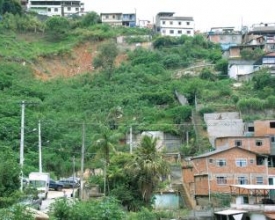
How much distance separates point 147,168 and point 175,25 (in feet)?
181

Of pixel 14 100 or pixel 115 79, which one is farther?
pixel 115 79

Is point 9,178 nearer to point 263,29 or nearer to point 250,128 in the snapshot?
point 250,128

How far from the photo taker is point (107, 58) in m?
68.0

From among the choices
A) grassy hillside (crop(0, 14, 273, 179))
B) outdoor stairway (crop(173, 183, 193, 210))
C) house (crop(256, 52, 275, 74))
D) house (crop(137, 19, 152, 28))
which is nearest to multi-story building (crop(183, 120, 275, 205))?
outdoor stairway (crop(173, 183, 193, 210))

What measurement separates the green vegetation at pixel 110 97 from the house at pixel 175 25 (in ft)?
15.3

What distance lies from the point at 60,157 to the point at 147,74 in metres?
18.2

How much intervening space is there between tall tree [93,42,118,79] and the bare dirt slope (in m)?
3.71

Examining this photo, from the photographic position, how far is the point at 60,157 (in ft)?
168

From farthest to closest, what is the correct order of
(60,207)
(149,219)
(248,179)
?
(248,179) → (149,219) → (60,207)

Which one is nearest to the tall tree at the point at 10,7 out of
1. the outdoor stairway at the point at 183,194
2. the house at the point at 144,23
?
the house at the point at 144,23

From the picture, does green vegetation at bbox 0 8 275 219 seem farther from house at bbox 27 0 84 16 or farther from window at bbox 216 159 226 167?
house at bbox 27 0 84 16

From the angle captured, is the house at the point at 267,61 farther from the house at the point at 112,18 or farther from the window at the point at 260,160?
the house at the point at 112,18

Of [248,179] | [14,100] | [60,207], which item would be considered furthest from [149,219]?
[14,100]

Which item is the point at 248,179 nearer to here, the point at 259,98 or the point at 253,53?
the point at 259,98
